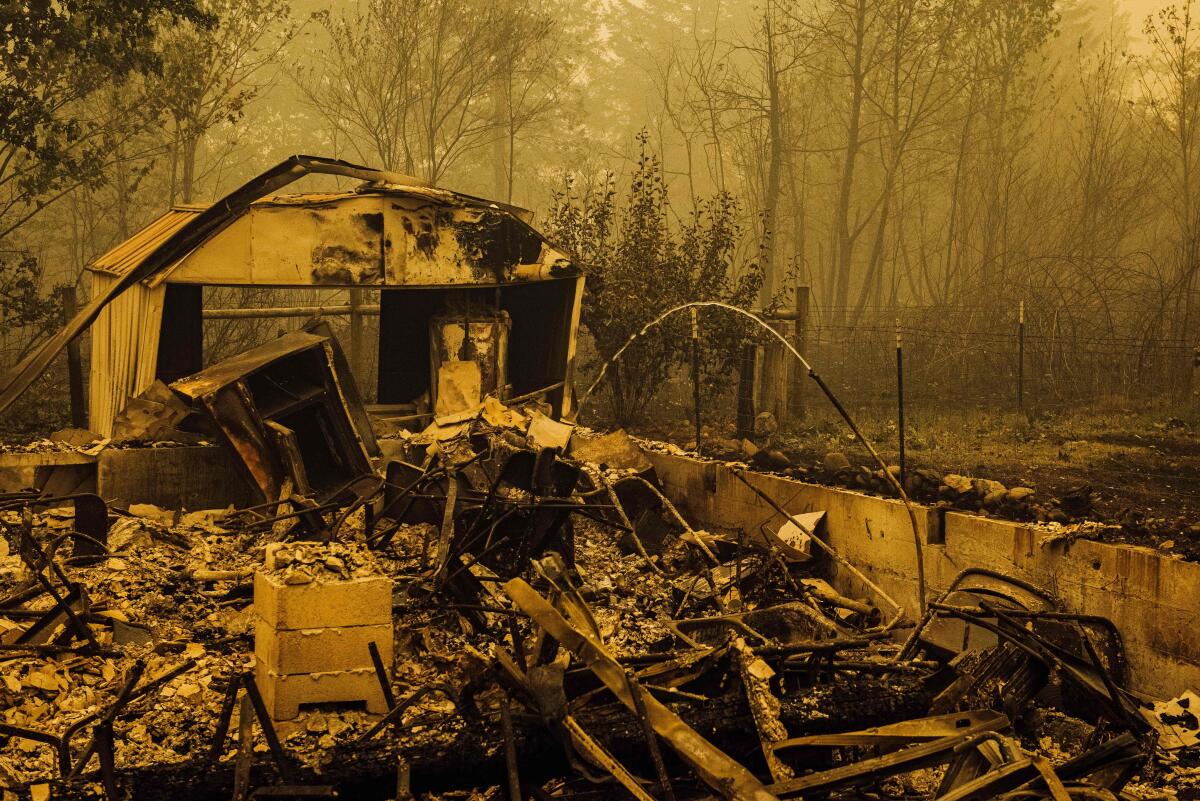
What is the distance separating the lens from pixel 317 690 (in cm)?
535

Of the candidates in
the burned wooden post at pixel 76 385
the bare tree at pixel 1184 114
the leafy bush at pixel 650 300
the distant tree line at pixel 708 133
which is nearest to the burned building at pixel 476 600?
the burned wooden post at pixel 76 385

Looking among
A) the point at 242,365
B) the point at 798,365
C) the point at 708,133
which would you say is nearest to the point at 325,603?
the point at 242,365

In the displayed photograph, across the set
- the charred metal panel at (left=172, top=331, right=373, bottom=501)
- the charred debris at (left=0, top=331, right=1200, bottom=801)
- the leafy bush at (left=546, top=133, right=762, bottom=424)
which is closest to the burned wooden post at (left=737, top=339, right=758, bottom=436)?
the leafy bush at (left=546, top=133, right=762, bottom=424)

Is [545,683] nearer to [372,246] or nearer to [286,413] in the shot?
[286,413]

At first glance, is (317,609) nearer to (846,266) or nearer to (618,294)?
(618,294)

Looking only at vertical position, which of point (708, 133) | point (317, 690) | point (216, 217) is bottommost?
point (317, 690)

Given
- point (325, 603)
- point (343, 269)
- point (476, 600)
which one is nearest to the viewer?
point (325, 603)

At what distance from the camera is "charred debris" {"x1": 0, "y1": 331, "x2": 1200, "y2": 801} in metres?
4.25

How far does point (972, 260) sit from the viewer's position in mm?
33375

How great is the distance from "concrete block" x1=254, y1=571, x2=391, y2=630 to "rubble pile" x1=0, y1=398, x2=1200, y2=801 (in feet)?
0.15

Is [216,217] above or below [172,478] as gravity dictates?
above

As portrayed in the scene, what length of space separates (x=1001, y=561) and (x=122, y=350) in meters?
9.11

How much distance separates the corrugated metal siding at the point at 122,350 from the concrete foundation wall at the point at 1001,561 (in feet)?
19.0

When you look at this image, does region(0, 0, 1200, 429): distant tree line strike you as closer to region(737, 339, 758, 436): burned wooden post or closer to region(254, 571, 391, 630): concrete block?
region(737, 339, 758, 436): burned wooden post
